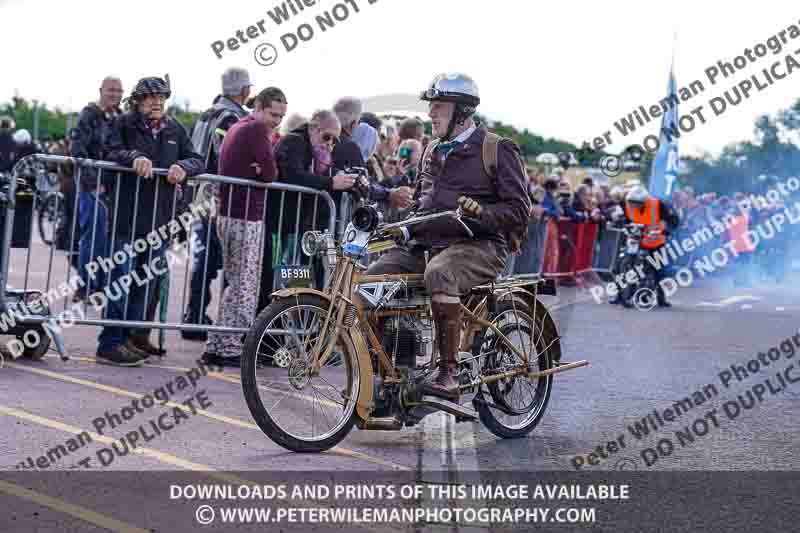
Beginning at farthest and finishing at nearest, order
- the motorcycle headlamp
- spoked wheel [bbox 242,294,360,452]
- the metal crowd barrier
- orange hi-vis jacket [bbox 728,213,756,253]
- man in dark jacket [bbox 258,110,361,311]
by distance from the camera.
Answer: orange hi-vis jacket [bbox 728,213,756,253]
man in dark jacket [bbox 258,110,361,311]
the metal crowd barrier
the motorcycle headlamp
spoked wheel [bbox 242,294,360,452]

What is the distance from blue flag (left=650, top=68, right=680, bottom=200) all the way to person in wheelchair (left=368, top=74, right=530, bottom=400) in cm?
1926

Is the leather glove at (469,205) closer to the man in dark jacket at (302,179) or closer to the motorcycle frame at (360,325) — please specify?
the motorcycle frame at (360,325)

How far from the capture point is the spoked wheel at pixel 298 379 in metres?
6.79

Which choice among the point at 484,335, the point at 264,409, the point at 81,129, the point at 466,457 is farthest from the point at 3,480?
the point at 81,129

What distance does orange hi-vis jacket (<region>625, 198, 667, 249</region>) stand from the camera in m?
20.0

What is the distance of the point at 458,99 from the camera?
747cm

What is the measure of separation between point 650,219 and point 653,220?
0.05m

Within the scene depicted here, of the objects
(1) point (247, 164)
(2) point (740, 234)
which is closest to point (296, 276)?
(1) point (247, 164)

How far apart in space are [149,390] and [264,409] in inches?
77.1

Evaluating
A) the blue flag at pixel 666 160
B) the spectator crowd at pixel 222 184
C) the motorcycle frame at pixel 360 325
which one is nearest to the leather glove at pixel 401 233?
the motorcycle frame at pixel 360 325

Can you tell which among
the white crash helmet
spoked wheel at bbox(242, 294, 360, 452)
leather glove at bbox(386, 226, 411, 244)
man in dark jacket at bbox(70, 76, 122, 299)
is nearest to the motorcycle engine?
spoked wheel at bbox(242, 294, 360, 452)

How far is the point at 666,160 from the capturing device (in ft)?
87.4

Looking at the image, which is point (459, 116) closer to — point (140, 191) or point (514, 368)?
point (514, 368)

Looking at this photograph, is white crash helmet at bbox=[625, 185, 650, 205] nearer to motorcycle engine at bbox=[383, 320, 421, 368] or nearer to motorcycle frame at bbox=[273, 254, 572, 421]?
motorcycle frame at bbox=[273, 254, 572, 421]
